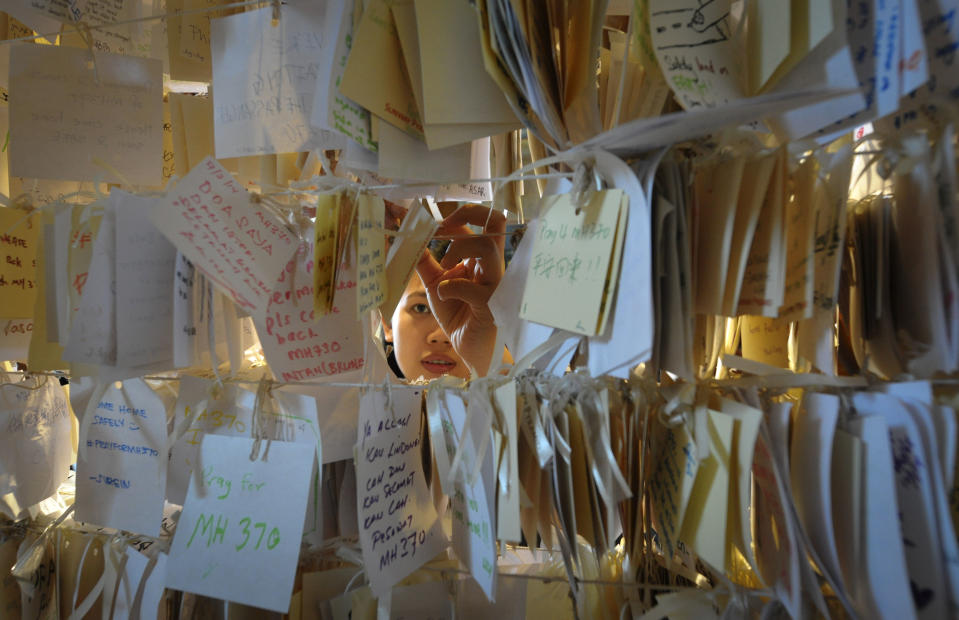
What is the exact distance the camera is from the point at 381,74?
484 millimetres

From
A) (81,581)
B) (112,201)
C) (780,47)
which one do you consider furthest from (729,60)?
(81,581)

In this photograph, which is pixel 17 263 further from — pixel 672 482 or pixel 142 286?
pixel 672 482

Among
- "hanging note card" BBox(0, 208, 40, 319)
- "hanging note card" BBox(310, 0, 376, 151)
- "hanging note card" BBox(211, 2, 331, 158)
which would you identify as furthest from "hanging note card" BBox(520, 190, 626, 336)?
"hanging note card" BBox(0, 208, 40, 319)

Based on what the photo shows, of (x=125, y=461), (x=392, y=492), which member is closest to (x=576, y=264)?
(x=392, y=492)

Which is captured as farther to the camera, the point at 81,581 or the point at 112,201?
the point at 81,581

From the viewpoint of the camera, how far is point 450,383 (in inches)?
21.7

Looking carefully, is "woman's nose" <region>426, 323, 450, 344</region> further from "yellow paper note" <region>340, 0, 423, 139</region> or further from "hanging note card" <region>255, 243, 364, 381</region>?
"yellow paper note" <region>340, 0, 423, 139</region>

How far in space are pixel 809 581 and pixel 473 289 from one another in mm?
475

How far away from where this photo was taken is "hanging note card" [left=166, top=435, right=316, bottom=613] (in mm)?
520

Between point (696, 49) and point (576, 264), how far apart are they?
19cm

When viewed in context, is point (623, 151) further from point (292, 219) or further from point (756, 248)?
point (292, 219)

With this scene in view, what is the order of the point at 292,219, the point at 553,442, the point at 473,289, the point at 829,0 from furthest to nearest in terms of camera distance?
1. the point at 473,289
2. the point at 292,219
3. the point at 553,442
4. the point at 829,0

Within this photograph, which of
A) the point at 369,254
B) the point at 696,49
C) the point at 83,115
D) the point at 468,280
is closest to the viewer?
the point at 696,49

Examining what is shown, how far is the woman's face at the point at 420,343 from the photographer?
811mm
